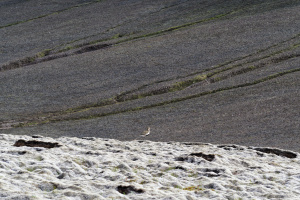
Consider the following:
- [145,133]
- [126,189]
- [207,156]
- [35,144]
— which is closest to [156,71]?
[145,133]

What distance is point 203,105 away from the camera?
129 ft

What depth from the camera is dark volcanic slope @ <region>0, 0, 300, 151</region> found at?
34906mm

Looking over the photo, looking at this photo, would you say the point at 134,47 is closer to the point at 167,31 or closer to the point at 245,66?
the point at 167,31

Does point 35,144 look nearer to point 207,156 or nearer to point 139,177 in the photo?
point 139,177

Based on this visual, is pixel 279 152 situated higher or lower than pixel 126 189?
higher

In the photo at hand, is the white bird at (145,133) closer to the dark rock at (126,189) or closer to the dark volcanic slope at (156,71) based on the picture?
the dark volcanic slope at (156,71)

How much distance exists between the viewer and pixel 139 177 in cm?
1452

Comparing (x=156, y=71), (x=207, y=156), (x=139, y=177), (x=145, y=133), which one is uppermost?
(x=156, y=71)

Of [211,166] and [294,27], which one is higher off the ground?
[294,27]

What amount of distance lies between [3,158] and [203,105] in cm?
2600

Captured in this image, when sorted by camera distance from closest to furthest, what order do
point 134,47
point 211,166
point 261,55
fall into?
point 211,166 → point 261,55 → point 134,47

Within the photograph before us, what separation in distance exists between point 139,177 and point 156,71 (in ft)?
120

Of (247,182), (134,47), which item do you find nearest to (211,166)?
(247,182)

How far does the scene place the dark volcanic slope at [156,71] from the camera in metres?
34.9
